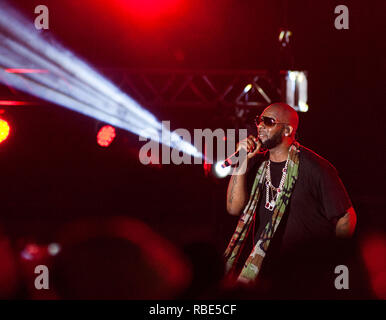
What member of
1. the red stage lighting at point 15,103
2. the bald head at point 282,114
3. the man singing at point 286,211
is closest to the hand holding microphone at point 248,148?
the man singing at point 286,211

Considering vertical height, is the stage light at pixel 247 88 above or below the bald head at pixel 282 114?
above

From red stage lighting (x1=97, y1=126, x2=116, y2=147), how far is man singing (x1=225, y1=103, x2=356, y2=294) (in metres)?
4.67

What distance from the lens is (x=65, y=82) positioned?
6789 millimetres

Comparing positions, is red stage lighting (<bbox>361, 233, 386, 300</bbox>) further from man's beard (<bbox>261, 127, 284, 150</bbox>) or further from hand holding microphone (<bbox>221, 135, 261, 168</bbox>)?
hand holding microphone (<bbox>221, 135, 261, 168</bbox>)

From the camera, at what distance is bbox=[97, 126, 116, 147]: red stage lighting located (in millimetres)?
7664

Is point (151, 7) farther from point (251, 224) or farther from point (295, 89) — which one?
point (251, 224)

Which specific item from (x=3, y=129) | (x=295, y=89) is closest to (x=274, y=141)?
(x=295, y=89)

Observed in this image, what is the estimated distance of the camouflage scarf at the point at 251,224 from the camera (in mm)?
3117

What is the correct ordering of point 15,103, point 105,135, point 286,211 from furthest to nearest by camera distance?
point 105,135 → point 15,103 → point 286,211

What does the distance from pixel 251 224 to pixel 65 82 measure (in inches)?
184

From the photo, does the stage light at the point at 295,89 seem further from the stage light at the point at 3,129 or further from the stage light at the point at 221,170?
the stage light at the point at 3,129

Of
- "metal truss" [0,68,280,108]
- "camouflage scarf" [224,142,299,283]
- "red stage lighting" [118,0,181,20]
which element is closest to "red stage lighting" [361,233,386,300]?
"camouflage scarf" [224,142,299,283]

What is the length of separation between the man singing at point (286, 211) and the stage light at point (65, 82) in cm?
429
